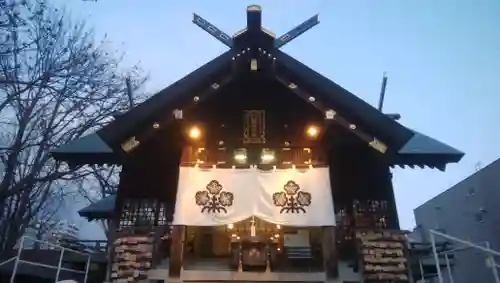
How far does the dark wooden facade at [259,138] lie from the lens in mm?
9227

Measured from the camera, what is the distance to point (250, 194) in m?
8.94

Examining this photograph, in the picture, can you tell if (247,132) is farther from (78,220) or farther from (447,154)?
(78,220)

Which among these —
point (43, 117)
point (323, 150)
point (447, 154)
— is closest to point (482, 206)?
point (447, 154)

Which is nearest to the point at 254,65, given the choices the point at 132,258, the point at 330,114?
the point at 330,114

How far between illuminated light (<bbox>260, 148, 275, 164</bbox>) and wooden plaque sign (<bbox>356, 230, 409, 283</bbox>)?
100 inches

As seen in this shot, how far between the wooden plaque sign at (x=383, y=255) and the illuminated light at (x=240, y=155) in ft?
10.0

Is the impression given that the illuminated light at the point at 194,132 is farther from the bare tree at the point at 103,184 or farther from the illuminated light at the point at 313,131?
the bare tree at the point at 103,184

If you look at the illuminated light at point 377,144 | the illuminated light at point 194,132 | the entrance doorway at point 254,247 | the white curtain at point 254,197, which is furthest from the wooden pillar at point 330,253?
the illuminated light at point 194,132

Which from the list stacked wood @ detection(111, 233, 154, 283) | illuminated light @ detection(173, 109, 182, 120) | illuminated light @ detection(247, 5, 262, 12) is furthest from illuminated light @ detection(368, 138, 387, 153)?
stacked wood @ detection(111, 233, 154, 283)

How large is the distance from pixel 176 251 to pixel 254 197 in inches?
78.0

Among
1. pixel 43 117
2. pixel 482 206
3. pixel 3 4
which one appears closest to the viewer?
pixel 3 4

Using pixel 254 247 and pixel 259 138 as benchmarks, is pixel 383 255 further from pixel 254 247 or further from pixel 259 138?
pixel 259 138

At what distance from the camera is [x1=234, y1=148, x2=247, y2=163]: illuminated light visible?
9.68 m

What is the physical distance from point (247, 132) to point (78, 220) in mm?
33464
